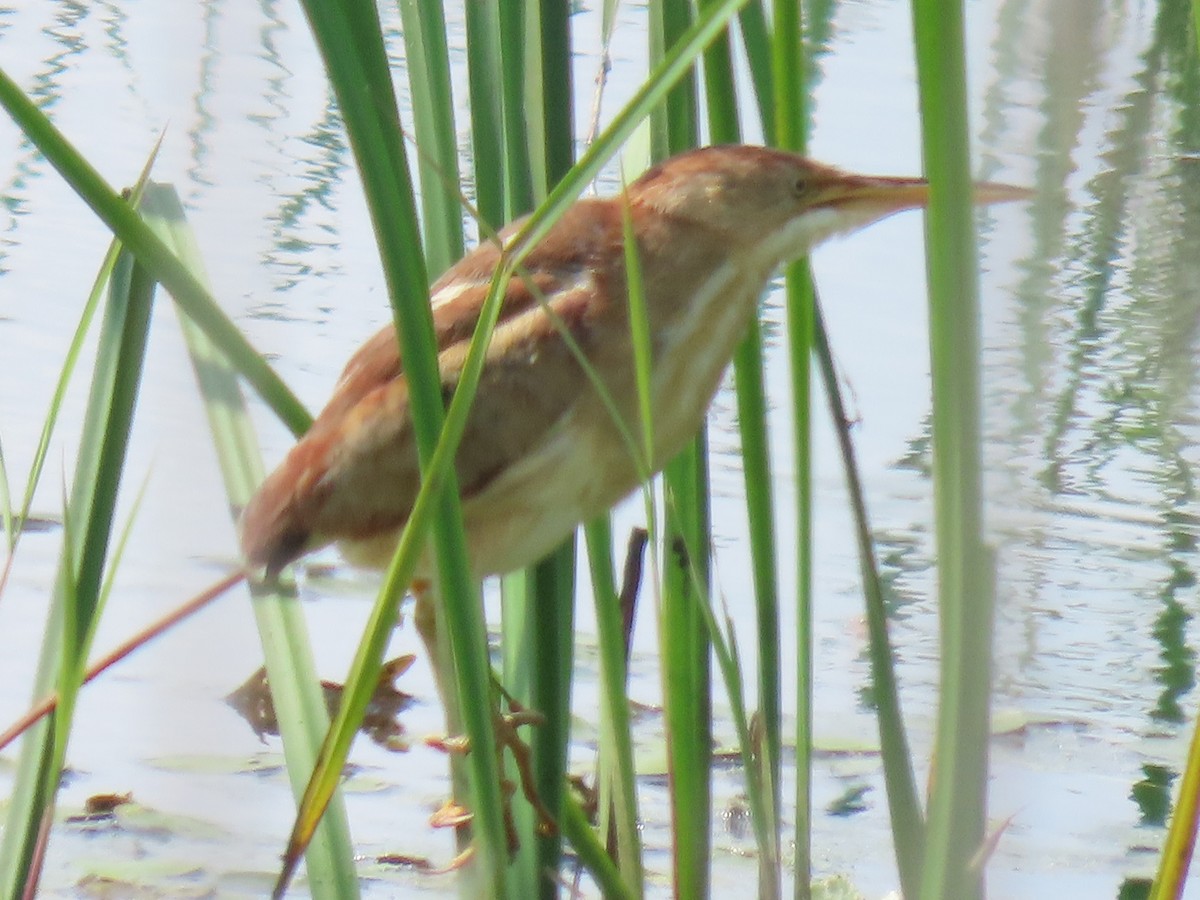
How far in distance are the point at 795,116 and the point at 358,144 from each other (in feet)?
1.09

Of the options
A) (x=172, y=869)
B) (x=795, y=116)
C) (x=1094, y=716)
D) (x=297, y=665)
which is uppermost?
(x=795, y=116)

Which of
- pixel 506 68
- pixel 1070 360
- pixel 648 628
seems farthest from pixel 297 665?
pixel 1070 360

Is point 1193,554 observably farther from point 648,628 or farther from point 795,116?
point 795,116

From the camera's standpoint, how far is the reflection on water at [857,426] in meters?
0.98

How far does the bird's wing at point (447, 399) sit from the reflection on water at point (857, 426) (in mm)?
93

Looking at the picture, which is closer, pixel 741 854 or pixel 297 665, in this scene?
pixel 297 665

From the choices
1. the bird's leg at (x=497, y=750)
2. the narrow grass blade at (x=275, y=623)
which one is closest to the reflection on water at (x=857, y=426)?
the narrow grass blade at (x=275, y=623)

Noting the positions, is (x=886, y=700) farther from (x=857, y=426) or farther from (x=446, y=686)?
(x=857, y=426)

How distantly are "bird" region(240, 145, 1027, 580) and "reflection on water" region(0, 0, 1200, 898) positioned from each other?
104 millimetres

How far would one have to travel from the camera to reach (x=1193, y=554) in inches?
83.1

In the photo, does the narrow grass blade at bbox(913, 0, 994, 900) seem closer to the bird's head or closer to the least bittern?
the least bittern

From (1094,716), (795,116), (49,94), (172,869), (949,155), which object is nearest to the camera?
(949,155)

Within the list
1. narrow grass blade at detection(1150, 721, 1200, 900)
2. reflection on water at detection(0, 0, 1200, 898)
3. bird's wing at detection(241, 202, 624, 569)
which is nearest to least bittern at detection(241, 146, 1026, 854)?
bird's wing at detection(241, 202, 624, 569)

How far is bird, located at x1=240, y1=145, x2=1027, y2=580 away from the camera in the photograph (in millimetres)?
1183
